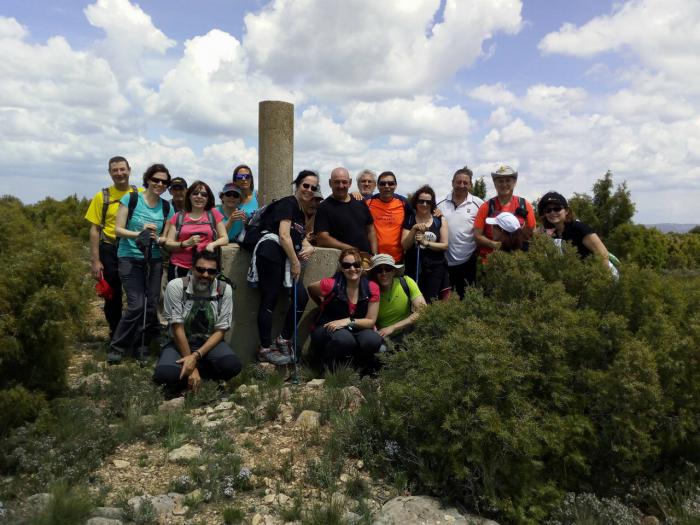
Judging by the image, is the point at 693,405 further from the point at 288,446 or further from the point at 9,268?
the point at 9,268

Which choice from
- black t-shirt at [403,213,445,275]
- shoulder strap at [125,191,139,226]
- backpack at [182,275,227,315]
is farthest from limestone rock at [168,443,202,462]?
black t-shirt at [403,213,445,275]

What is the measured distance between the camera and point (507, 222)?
562 cm

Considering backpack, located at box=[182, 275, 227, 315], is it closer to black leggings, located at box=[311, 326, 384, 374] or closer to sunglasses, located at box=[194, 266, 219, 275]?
sunglasses, located at box=[194, 266, 219, 275]

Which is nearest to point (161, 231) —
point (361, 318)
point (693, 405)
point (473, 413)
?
point (361, 318)

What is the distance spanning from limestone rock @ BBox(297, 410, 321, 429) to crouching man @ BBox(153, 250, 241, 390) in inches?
38.9

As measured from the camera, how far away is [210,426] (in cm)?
458

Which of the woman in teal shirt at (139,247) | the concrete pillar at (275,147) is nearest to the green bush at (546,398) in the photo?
the woman in teal shirt at (139,247)

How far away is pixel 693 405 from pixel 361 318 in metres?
2.82

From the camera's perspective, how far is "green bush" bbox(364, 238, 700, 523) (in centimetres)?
370

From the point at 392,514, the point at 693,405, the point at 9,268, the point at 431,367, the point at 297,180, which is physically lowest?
the point at 392,514

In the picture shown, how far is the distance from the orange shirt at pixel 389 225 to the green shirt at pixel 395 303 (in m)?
0.52

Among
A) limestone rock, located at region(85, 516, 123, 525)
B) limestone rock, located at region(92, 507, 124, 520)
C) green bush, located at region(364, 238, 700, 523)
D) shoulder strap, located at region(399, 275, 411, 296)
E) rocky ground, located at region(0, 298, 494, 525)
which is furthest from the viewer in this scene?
shoulder strap, located at region(399, 275, 411, 296)

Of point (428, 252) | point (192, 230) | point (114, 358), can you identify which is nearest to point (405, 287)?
point (428, 252)

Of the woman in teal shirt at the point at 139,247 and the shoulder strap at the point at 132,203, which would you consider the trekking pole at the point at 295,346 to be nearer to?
the woman in teal shirt at the point at 139,247
